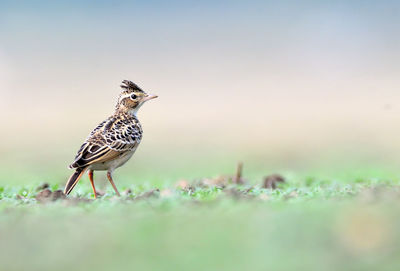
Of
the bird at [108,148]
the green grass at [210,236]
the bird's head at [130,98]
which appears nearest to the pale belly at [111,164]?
Answer: the bird at [108,148]

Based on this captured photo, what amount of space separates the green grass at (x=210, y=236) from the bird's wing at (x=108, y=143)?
6.61 feet

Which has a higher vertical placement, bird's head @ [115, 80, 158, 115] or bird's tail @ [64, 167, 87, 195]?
bird's head @ [115, 80, 158, 115]

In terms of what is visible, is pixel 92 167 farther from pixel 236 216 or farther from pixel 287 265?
pixel 287 265

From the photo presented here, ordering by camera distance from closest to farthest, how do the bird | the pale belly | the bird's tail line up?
the bird's tail
the bird
the pale belly

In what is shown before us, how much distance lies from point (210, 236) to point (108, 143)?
12.8 ft

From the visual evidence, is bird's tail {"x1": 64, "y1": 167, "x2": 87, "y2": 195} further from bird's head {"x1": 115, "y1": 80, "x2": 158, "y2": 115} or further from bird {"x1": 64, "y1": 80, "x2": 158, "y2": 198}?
bird's head {"x1": 115, "y1": 80, "x2": 158, "y2": 115}

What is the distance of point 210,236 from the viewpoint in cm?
543

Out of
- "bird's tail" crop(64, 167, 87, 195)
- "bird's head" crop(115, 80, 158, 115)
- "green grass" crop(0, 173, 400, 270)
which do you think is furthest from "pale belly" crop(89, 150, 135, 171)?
"green grass" crop(0, 173, 400, 270)

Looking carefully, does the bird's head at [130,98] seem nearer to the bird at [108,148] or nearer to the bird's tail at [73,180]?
the bird at [108,148]

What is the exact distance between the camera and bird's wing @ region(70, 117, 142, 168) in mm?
8898

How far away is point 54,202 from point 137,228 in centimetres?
233

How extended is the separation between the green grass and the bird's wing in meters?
2.01

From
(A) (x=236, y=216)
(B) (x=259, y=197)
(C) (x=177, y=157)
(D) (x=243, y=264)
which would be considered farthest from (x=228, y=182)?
(C) (x=177, y=157)

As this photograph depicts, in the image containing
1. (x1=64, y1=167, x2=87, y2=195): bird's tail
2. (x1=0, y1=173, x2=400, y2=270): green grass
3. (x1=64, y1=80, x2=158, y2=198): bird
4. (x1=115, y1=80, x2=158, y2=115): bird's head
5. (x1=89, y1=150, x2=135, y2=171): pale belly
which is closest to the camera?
(x1=0, y1=173, x2=400, y2=270): green grass
